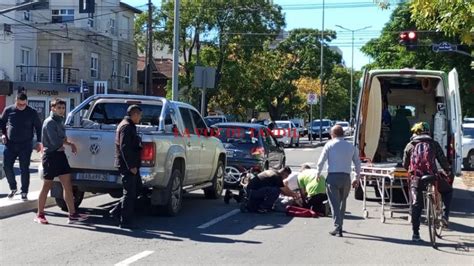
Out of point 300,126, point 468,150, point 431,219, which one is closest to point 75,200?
point 431,219

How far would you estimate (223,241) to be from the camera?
28.6ft

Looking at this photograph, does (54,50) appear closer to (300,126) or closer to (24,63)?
(24,63)

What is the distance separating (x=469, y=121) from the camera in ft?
88.9

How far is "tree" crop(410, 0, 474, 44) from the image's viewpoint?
8.52 meters

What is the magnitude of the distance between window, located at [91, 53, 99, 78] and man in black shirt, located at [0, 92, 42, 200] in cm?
3161

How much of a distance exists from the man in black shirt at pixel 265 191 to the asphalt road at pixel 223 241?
0.85 feet

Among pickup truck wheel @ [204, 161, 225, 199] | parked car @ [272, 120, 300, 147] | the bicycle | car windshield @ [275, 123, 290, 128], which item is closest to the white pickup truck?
pickup truck wheel @ [204, 161, 225, 199]

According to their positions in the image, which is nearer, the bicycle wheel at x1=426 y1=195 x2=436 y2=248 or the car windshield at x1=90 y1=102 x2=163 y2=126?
the bicycle wheel at x1=426 y1=195 x2=436 y2=248

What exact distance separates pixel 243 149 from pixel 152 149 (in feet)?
17.6

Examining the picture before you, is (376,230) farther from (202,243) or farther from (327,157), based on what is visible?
(202,243)

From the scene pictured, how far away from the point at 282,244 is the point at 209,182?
4427mm

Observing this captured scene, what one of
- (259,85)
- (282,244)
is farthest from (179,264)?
(259,85)

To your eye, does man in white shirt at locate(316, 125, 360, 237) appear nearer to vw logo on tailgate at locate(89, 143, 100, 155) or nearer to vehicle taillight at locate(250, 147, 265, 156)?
vw logo on tailgate at locate(89, 143, 100, 155)

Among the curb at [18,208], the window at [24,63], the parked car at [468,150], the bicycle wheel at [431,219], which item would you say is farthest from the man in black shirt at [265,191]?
the window at [24,63]
